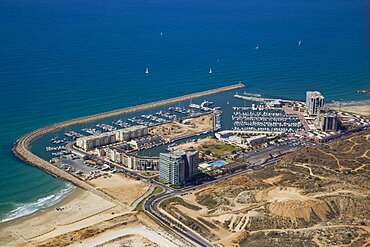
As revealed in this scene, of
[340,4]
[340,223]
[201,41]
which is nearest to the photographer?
[340,223]

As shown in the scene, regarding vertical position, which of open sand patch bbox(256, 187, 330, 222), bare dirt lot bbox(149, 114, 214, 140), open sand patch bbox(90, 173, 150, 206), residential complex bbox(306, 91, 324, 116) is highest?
residential complex bbox(306, 91, 324, 116)

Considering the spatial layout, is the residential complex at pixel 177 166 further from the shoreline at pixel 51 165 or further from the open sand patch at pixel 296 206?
the open sand patch at pixel 296 206

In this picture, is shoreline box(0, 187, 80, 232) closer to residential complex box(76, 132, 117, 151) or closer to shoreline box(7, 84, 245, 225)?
shoreline box(7, 84, 245, 225)

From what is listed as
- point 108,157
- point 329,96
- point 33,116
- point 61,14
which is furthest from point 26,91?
point 61,14

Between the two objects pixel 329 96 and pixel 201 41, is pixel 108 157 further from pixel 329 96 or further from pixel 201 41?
pixel 201 41

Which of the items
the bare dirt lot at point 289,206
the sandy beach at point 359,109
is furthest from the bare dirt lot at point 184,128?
the sandy beach at point 359,109

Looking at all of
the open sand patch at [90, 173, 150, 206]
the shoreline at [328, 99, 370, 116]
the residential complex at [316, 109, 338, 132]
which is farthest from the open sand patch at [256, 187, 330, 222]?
the shoreline at [328, 99, 370, 116]
